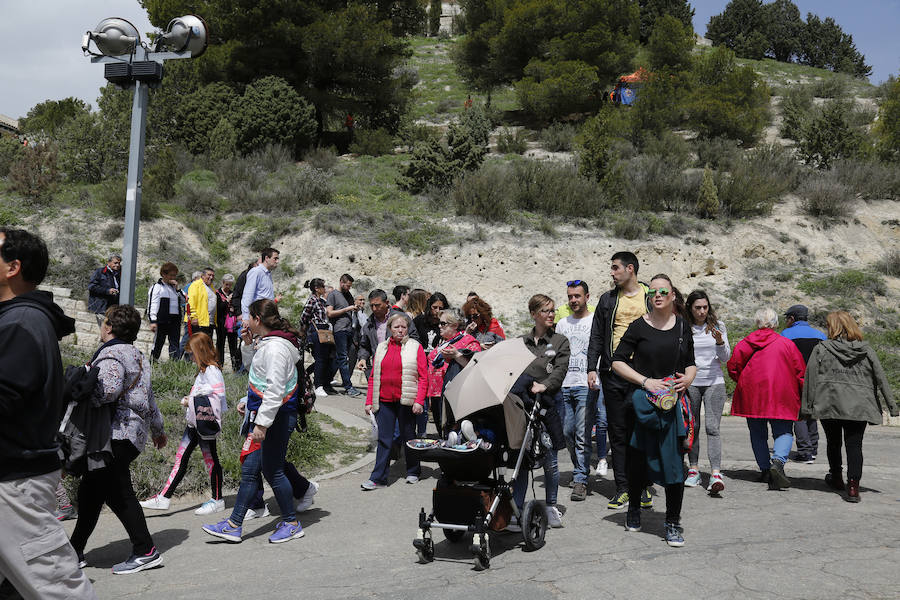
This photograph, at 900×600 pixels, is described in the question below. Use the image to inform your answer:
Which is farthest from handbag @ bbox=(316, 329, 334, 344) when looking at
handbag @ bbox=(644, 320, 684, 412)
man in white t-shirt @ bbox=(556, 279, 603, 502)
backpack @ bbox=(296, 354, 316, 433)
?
handbag @ bbox=(644, 320, 684, 412)

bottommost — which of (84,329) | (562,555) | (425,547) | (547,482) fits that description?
(562,555)

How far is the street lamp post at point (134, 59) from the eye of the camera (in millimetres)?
7523

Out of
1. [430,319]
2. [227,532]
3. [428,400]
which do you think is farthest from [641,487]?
[430,319]

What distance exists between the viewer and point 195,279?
42.7 feet

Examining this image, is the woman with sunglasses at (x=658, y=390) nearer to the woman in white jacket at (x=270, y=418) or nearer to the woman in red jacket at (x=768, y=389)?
the woman in red jacket at (x=768, y=389)

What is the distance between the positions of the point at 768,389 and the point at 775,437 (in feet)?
1.93

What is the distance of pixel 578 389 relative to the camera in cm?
805

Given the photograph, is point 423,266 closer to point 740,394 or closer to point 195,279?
point 195,279

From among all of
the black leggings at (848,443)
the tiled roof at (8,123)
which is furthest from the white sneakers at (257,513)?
the tiled roof at (8,123)

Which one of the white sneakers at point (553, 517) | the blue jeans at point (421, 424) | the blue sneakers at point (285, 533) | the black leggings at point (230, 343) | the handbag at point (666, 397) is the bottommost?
the blue sneakers at point (285, 533)

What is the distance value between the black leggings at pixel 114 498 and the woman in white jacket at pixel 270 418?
0.80m

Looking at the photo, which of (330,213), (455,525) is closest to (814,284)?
(330,213)

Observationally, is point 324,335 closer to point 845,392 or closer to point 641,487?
point 641,487

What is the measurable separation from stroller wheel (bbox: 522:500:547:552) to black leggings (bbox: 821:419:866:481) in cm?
356
